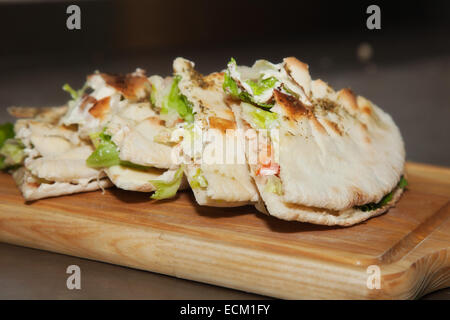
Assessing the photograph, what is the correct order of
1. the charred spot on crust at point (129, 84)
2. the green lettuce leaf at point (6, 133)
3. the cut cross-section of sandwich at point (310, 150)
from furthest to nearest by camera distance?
the green lettuce leaf at point (6, 133), the charred spot on crust at point (129, 84), the cut cross-section of sandwich at point (310, 150)

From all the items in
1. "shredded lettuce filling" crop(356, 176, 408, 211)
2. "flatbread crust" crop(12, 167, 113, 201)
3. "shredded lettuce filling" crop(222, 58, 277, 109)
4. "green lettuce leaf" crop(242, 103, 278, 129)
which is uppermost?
"shredded lettuce filling" crop(222, 58, 277, 109)

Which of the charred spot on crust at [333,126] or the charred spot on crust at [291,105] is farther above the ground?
the charred spot on crust at [291,105]

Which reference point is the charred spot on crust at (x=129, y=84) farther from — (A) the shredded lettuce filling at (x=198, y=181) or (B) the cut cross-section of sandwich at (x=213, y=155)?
(A) the shredded lettuce filling at (x=198, y=181)

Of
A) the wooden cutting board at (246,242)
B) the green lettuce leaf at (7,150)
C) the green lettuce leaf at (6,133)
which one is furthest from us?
the green lettuce leaf at (6,133)

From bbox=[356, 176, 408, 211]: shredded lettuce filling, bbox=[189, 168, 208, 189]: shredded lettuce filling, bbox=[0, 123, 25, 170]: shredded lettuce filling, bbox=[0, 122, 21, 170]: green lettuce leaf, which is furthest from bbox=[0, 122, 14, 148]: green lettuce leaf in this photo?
bbox=[356, 176, 408, 211]: shredded lettuce filling

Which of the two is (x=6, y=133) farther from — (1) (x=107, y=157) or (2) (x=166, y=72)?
(2) (x=166, y=72)

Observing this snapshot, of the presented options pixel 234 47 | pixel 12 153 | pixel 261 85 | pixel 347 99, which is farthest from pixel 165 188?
pixel 234 47

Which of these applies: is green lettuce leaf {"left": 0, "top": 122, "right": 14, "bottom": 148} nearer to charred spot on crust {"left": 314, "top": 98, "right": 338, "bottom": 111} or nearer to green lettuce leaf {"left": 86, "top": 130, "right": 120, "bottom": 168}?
green lettuce leaf {"left": 86, "top": 130, "right": 120, "bottom": 168}

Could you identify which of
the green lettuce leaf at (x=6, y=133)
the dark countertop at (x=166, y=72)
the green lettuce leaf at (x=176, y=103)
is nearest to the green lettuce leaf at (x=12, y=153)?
the green lettuce leaf at (x=6, y=133)
